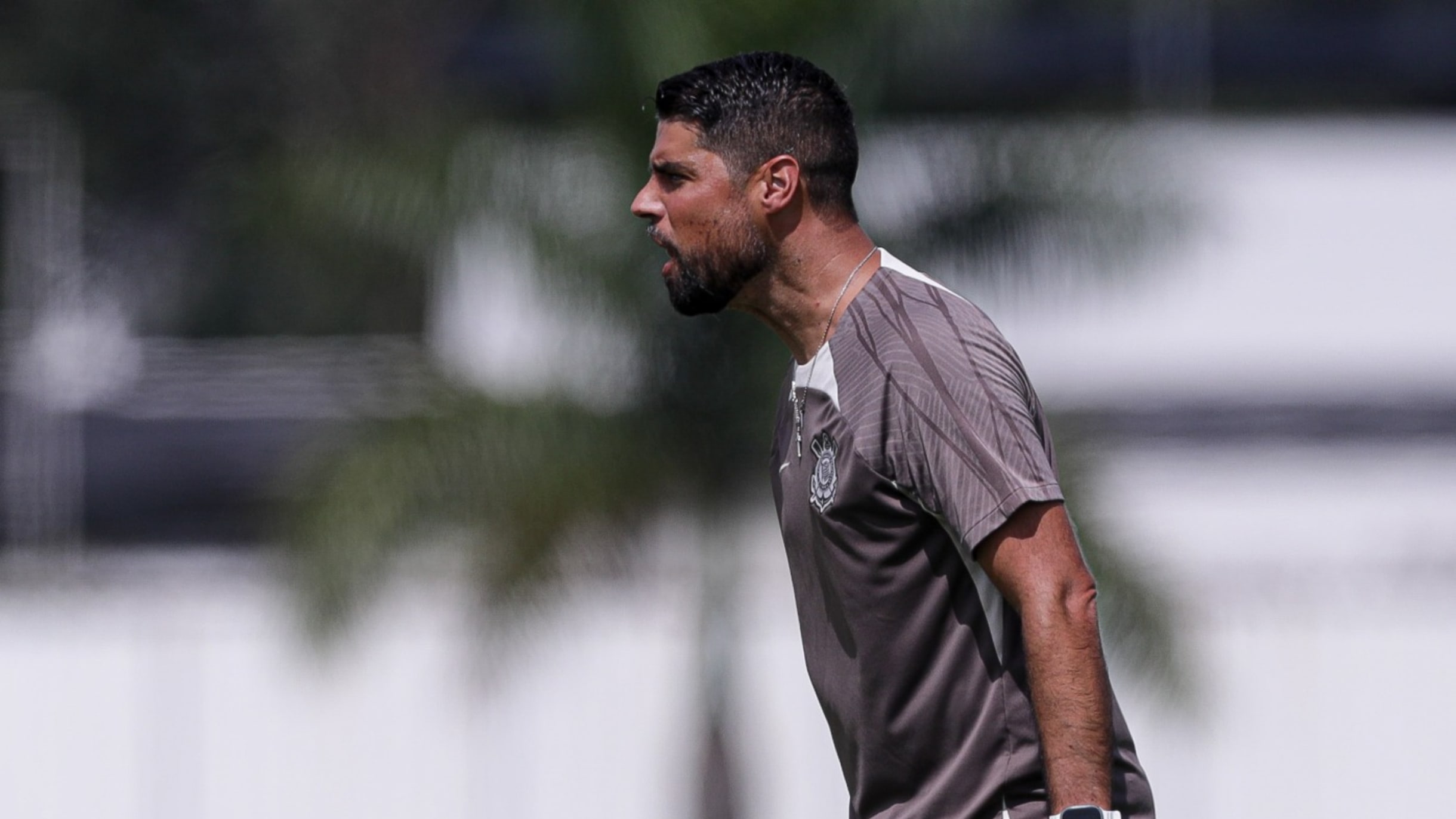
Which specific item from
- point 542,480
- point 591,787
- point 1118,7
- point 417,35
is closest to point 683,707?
point 591,787

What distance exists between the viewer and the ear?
2592mm

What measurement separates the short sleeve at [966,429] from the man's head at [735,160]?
318mm

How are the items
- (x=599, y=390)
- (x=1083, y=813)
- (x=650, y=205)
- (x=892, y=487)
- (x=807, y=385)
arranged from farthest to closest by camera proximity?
(x=599, y=390)
(x=650, y=205)
(x=807, y=385)
(x=892, y=487)
(x=1083, y=813)

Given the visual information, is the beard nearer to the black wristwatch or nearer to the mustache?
the mustache

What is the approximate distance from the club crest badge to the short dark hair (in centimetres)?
34

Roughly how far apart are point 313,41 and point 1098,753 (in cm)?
1570

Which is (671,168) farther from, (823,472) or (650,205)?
(823,472)

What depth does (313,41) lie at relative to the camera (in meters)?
17.0

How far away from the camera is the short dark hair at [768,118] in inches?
103

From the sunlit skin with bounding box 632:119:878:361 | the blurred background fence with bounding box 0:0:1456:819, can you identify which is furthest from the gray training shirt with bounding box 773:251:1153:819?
the blurred background fence with bounding box 0:0:1456:819

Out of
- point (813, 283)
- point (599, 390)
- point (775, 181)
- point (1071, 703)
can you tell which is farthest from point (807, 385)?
point (599, 390)

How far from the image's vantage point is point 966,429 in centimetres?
→ 227

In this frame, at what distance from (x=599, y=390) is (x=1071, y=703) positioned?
6.65 m

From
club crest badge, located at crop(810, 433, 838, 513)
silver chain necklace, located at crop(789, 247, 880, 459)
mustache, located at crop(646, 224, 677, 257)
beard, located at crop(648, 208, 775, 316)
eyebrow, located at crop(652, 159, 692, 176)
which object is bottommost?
club crest badge, located at crop(810, 433, 838, 513)
